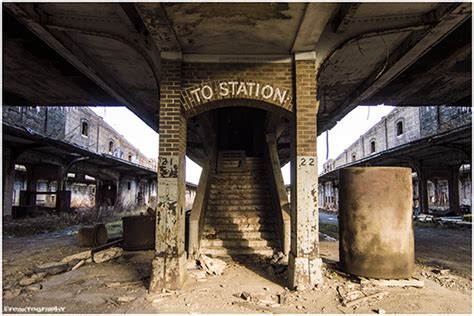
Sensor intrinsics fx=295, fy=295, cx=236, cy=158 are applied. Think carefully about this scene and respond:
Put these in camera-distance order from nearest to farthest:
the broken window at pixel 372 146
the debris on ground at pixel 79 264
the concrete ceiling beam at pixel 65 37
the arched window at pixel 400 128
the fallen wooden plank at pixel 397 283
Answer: the concrete ceiling beam at pixel 65 37 < the fallen wooden plank at pixel 397 283 < the debris on ground at pixel 79 264 < the arched window at pixel 400 128 < the broken window at pixel 372 146

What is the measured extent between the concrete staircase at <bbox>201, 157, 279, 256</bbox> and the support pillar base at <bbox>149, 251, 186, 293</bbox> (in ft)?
6.81

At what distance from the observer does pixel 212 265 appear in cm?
600

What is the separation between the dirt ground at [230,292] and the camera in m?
4.28

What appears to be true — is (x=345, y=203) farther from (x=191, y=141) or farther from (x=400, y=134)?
(x=400, y=134)

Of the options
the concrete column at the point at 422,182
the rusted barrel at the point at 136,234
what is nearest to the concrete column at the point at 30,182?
the rusted barrel at the point at 136,234

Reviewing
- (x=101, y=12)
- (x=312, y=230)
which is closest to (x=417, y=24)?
(x=312, y=230)

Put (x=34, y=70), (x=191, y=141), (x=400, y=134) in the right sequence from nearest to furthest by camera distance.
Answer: (x=34, y=70)
(x=191, y=141)
(x=400, y=134)

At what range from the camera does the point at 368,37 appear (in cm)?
556

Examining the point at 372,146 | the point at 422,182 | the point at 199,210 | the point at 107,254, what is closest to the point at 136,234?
the point at 107,254

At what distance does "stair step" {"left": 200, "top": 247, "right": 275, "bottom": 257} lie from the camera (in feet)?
23.3

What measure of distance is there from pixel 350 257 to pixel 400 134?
797 inches

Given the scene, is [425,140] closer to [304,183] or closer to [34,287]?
[304,183]

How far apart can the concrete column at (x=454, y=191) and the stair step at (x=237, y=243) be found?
1571cm

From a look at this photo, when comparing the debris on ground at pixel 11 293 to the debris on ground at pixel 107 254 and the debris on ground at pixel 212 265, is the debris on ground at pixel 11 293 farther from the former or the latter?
the debris on ground at pixel 212 265
